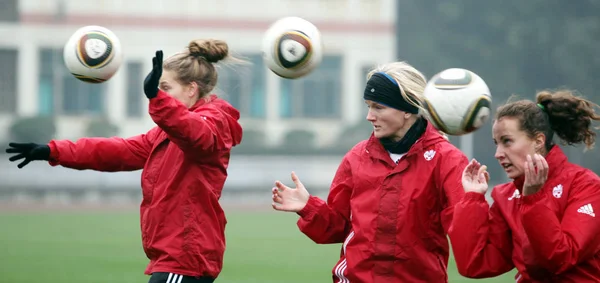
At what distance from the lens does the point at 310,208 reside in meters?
4.60

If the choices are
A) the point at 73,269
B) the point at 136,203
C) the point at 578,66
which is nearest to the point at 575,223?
the point at 73,269

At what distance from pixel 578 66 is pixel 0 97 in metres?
22.6

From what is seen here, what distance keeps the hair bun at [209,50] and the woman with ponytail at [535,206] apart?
162 centimetres

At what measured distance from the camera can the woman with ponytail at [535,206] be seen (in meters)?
3.87

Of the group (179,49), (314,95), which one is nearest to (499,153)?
(179,49)

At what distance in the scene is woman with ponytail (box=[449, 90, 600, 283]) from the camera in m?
3.87

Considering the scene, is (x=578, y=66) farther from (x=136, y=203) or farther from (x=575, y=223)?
(x=575, y=223)

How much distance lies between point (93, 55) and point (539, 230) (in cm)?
274

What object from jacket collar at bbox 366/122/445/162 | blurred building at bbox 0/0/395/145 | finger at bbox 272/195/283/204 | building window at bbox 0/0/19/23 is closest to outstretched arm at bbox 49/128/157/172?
finger at bbox 272/195/283/204

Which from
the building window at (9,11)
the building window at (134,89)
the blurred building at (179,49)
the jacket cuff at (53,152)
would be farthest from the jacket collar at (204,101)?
the building window at (9,11)

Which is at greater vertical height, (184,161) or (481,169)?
(481,169)

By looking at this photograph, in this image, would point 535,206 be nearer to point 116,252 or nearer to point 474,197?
point 474,197

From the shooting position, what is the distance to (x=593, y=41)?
34.4m

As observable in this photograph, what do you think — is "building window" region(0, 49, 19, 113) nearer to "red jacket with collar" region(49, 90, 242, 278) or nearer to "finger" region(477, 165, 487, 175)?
"red jacket with collar" region(49, 90, 242, 278)
